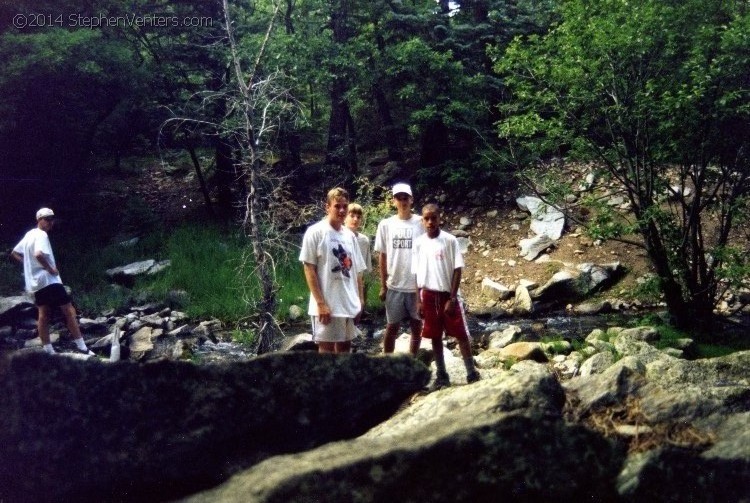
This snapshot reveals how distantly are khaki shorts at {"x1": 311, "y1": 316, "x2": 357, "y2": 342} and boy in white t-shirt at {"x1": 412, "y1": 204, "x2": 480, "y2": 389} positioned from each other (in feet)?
2.91

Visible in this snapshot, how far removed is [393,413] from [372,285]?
36.1 ft

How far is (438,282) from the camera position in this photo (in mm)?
6160

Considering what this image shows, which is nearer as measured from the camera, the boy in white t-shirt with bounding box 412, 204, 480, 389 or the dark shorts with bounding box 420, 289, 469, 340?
the boy in white t-shirt with bounding box 412, 204, 480, 389

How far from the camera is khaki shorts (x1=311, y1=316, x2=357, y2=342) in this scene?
18.5 feet

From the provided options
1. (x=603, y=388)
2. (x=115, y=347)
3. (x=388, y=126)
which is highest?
(x=388, y=126)

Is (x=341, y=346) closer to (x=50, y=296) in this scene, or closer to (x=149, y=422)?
(x=149, y=422)

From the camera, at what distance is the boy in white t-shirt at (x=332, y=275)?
5578 mm

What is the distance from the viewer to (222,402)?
126 inches

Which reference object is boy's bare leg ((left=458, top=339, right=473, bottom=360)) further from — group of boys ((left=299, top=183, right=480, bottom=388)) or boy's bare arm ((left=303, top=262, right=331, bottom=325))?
boy's bare arm ((left=303, top=262, right=331, bottom=325))

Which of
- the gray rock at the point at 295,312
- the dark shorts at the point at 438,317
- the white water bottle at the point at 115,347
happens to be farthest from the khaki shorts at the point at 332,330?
the gray rock at the point at 295,312

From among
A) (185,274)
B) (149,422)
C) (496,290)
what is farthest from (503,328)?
(149,422)

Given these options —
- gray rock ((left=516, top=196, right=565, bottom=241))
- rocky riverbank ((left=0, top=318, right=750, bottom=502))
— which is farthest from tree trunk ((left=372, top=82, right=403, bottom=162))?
rocky riverbank ((left=0, top=318, right=750, bottom=502))

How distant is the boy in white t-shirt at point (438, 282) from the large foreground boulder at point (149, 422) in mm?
2869

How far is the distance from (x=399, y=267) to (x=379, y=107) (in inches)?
545
